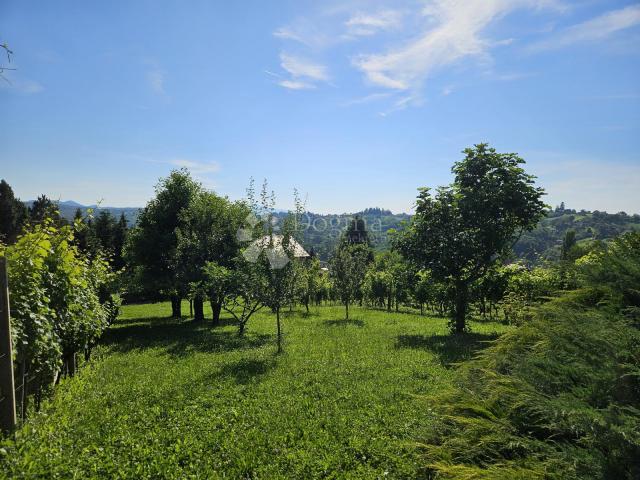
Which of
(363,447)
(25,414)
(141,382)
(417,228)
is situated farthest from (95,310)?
(417,228)

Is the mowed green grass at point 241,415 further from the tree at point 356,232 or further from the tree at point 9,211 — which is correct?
the tree at point 356,232

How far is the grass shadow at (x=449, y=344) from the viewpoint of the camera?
1142cm

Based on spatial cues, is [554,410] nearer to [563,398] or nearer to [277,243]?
[563,398]

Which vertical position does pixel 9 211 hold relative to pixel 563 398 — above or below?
above

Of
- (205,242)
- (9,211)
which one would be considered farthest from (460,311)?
(9,211)

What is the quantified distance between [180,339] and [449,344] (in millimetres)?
11972

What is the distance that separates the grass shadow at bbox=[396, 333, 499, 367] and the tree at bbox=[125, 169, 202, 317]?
1479 centimetres

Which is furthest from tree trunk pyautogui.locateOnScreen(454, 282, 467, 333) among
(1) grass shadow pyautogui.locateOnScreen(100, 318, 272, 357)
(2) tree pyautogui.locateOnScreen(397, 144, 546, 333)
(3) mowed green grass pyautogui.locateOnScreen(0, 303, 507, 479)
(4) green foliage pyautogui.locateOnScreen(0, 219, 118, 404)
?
(4) green foliage pyautogui.locateOnScreen(0, 219, 118, 404)

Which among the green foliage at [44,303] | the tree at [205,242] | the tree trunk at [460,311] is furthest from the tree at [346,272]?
the green foliage at [44,303]

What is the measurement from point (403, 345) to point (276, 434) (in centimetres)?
826

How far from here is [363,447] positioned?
19.3 feet

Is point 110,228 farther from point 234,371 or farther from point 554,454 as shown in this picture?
point 554,454

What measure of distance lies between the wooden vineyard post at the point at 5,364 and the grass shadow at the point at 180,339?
7.62m

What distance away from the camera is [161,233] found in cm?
2311
